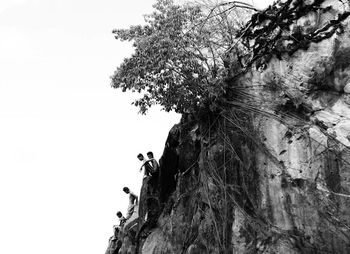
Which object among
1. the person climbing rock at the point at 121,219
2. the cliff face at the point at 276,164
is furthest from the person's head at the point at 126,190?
the cliff face at the point at 276,164

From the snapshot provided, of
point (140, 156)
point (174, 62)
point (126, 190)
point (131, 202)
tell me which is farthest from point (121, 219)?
point (174, 62)

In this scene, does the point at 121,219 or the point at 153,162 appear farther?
the point at 121,219

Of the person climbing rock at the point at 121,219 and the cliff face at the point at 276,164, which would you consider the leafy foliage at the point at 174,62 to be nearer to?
the cliff face at the point at 276,164

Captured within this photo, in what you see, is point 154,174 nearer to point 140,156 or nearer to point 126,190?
point 140,156

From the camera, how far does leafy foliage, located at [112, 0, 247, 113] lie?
11.1 m

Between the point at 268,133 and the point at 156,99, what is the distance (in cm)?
259

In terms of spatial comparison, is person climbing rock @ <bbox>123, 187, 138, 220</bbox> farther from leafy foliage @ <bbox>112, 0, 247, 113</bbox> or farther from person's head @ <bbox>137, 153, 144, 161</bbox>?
leafy foliage @ <bbox>112, 0, 247, 113</bbox>

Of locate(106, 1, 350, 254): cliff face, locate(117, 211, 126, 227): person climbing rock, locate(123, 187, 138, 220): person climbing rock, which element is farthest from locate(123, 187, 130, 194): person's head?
locate(106, 1, 350, 254): cliff face

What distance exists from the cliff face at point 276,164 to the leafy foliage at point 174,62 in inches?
23.4

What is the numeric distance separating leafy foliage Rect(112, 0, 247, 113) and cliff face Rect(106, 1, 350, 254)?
593 millimetres

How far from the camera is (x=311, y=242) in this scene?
905 centimetres

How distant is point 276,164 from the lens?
991 cm

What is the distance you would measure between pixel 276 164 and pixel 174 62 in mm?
3001

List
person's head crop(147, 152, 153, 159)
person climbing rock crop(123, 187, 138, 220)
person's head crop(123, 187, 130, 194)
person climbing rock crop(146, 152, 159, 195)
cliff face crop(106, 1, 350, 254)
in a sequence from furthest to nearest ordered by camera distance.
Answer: person's head crop(123, 187, 130, 194) → person climbing rock crop(123, 187, 138, 220) → person's head crop(147, 152, 153, 159) → person climbing rock crop(146, 152, 159, 195) → cliff face crop(106, 1, 350, 254)
